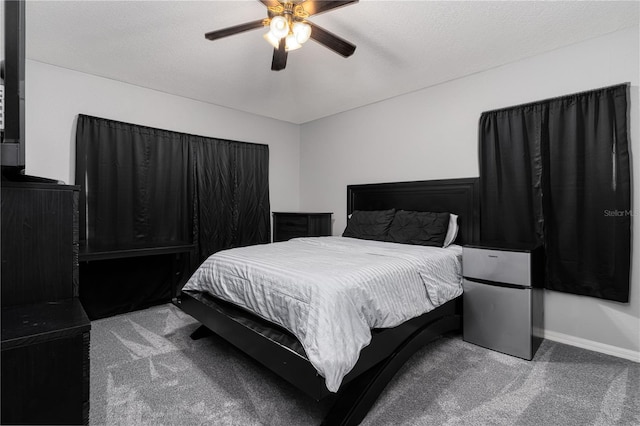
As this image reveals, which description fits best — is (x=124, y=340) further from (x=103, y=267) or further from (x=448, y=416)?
(x=448, y=416)

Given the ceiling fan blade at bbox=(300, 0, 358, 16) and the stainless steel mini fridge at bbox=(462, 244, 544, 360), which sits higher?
the ceiling fan blade at bbox=(300, 0, 358, 16)

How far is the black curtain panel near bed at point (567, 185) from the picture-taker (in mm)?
2307

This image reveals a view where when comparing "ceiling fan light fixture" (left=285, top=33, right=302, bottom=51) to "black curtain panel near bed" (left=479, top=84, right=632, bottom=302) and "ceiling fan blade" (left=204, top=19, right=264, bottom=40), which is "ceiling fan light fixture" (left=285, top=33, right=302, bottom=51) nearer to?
"ceiling fan blade" (left=204, top=19, right=264, bottom=40)

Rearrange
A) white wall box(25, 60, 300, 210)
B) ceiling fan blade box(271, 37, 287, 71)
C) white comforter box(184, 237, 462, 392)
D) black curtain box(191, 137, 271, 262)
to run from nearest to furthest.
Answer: white comforter box(184, 237, 462, 392)
ceiling fan blade box(271, 37, 287, 71)
white wall box(25, 60, 300, 210)
black curtain box(191, 137, 271, 262)

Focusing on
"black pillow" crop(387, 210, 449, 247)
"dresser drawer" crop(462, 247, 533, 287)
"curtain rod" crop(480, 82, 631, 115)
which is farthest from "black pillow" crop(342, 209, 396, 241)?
"curtain rod" crop(480, 82, 631, 115)

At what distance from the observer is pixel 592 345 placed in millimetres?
2439

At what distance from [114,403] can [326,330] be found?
131 cm

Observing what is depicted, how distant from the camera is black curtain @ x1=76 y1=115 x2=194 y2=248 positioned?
10.2 ft

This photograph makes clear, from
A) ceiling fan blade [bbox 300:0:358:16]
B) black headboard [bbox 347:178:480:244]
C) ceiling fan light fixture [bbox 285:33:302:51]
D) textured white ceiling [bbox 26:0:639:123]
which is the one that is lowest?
black headboard [bbox 347:178:480:244]

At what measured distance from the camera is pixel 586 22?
7.35ft

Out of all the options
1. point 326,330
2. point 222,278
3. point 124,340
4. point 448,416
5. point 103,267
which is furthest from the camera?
point 103,267

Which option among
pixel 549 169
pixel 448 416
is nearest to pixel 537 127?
pixel 549 169

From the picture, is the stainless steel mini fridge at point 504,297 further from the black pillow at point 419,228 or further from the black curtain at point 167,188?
the black curtain at point 167,188

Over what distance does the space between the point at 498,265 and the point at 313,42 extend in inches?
92.3
